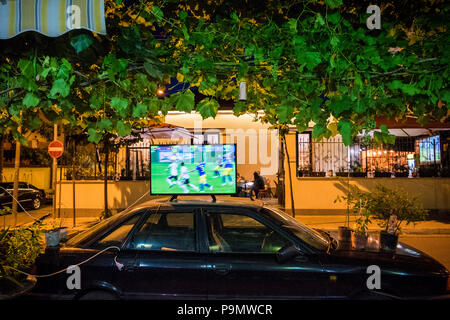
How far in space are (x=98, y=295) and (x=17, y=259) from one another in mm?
1012

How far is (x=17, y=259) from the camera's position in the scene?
3.36 metres

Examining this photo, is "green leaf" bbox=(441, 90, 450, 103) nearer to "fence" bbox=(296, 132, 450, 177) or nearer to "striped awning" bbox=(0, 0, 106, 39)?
"striped awning" bbox=(0, 0, 106, 39)

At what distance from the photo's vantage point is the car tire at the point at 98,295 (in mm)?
3184

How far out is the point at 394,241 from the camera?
12.1 feet

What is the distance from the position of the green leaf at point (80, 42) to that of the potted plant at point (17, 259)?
2.20 meters

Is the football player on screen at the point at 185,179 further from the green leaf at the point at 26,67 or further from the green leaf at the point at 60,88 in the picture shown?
the green leaf at the point at 26,67

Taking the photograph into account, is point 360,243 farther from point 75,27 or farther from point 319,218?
point 319,218

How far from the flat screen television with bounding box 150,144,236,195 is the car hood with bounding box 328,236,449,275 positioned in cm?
154

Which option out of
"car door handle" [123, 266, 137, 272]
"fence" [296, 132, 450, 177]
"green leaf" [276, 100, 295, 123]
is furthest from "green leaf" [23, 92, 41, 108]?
"fence" [296, 132, 450, 177]

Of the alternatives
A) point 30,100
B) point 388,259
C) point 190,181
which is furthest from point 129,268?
point 388,259

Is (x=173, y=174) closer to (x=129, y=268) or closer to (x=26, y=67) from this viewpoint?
(x=129, y=268)

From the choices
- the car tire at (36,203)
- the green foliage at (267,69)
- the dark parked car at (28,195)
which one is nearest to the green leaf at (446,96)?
the green foliage at (267,69)

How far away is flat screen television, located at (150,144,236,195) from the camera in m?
4.14
